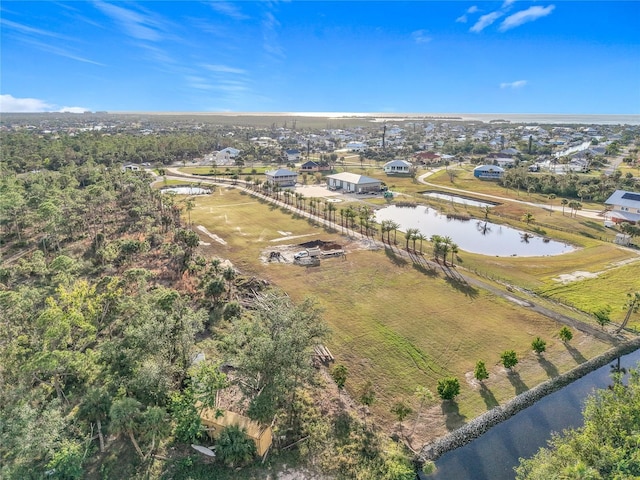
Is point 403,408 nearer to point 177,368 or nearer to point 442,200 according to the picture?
point 177,368

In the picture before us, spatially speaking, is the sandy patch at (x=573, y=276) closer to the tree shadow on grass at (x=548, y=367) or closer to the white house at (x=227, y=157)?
the tree shadow on grass at (x=548, y=367)

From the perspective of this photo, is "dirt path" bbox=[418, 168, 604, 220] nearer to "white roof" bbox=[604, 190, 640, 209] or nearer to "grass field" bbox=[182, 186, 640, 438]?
"white roof" bbox=[604, 190, 640, 209]

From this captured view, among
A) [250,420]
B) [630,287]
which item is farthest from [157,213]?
[630,287]

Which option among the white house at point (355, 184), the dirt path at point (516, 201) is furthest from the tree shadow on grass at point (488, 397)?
the white house at point (355, 184)

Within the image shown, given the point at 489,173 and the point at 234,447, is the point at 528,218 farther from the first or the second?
the point at 234,447

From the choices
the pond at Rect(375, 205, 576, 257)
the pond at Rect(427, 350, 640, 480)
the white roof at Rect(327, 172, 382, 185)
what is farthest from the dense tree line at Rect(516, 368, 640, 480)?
the white roof at Rect(327, 172, 382, 185)
